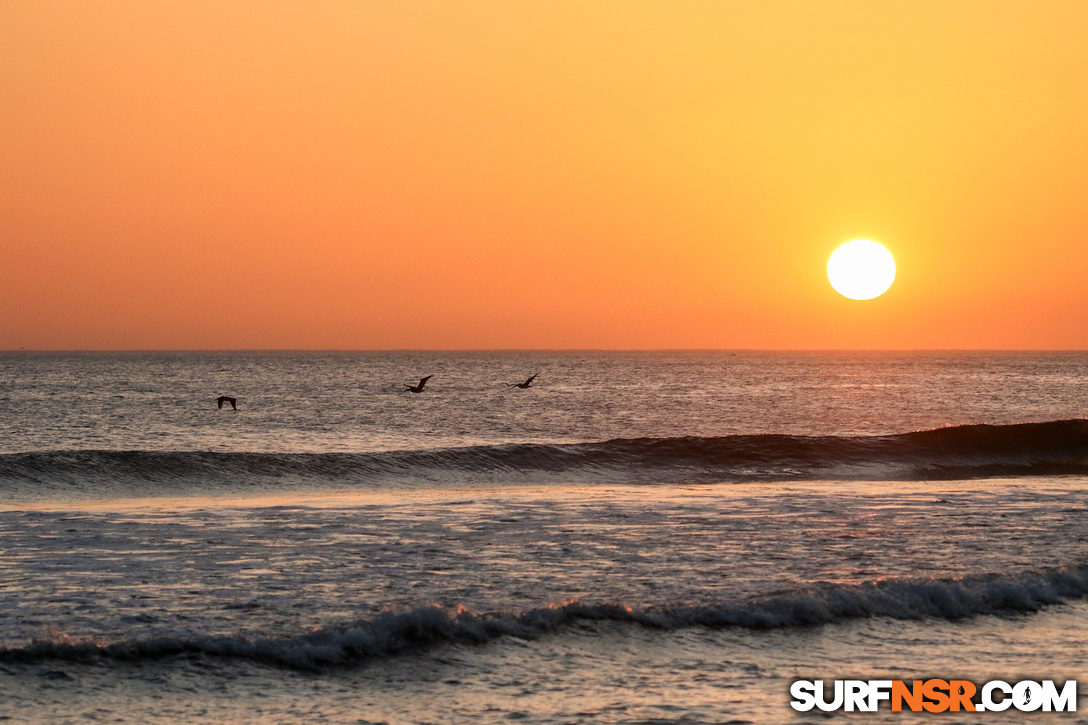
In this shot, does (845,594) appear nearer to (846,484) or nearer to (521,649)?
(521,649)

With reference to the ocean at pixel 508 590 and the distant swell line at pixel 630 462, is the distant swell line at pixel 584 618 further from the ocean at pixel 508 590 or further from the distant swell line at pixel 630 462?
the distant swell line at pixel 630 462

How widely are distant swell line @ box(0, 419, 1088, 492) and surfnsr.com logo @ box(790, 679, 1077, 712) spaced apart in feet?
58.4

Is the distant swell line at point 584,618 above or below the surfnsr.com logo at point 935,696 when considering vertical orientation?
above

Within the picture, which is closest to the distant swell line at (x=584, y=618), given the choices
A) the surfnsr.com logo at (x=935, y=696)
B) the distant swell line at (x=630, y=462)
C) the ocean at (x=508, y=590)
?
the ocean at (x=508, y=590)

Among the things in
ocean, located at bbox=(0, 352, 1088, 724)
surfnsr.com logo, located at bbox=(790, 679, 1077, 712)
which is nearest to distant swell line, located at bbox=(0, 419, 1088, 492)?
ocean, located at bbox=(0, 352, 1088, 724)

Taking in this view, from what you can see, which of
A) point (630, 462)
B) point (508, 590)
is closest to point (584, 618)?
point (508, 590)

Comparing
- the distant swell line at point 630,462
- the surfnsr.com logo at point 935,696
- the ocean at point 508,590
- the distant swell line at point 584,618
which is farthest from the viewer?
the distant swell line at point 630,462

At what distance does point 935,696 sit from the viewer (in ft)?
25.8

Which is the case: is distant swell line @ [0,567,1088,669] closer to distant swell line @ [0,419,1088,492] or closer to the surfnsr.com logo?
the surfnsr.com logo

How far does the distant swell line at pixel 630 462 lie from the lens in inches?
998

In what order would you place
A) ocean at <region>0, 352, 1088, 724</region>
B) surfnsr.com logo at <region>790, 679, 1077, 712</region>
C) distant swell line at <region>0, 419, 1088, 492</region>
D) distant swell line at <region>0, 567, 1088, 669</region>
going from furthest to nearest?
distant swell line at <region>0, 419, 1088, 492</region> < distant swell line at <region>0, 567, 1088, 669</region> < ocean at <region>0, 352, 1088, 724</region> < surfnsr.com logo at <region>790, 679, 1077, 712</region>

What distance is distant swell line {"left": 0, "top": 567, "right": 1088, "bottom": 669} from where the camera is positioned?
28.4 ft

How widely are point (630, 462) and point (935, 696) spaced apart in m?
21.8

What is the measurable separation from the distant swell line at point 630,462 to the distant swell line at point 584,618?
1491cm
